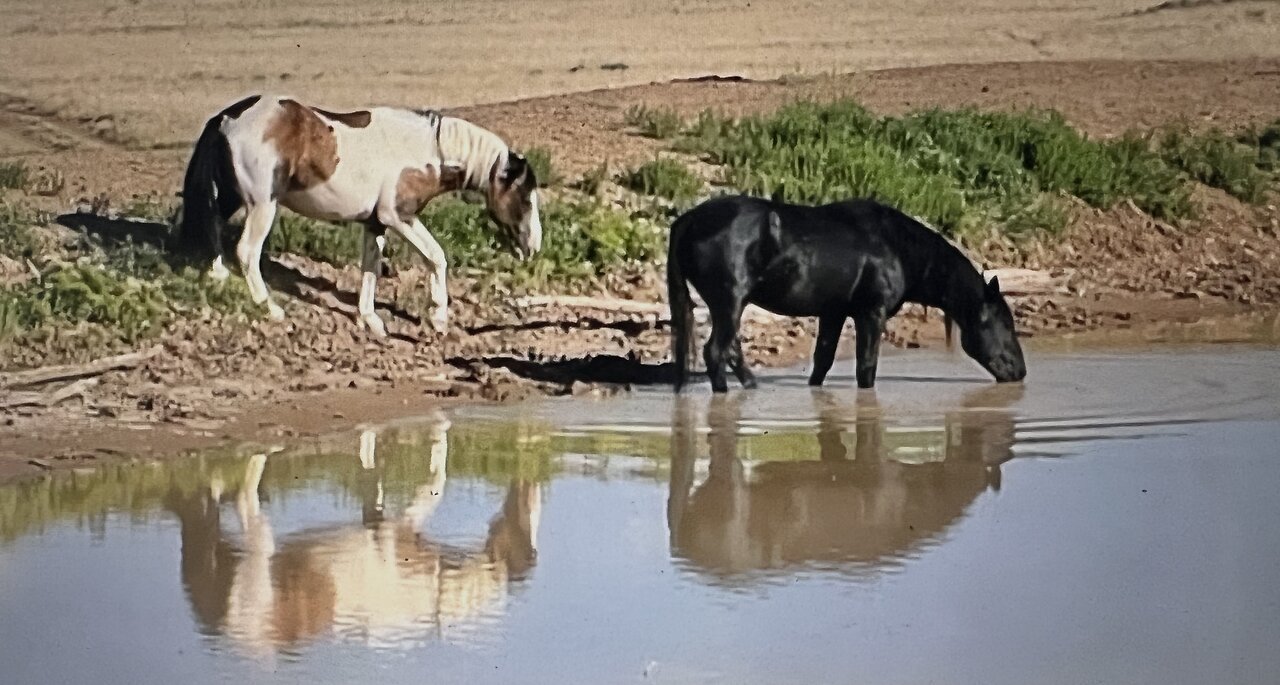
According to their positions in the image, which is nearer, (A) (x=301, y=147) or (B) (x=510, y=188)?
(A) (x=301, y=147)

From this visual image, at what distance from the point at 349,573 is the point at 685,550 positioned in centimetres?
120

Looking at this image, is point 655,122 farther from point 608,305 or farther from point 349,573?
point 349,573

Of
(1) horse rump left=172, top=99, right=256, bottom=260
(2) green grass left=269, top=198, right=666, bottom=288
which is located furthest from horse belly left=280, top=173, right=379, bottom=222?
(2) green grass left=269, top=198, right=666, bottom=288

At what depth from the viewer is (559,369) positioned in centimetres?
1245

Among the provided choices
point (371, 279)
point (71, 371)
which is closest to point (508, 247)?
point (371, 279)

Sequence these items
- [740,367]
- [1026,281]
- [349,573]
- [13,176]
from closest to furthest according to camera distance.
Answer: [349,573] < [740,367] < [13,176] < [1026,281]

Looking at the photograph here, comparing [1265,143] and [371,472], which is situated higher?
[1265,143]

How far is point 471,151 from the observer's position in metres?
13.6

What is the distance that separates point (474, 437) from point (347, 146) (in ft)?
10.1

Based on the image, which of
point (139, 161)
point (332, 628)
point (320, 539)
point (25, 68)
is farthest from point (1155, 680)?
point (25, 68)

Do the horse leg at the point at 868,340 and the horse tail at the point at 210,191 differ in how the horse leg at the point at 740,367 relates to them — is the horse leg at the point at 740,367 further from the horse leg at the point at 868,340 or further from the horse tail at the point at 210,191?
the horse tail at the point at 210,191

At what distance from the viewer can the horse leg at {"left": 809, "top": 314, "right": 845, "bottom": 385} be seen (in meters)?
12.0

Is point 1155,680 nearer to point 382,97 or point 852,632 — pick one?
point 852,632

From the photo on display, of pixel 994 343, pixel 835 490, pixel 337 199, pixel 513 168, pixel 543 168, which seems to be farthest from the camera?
pixel 543 168
